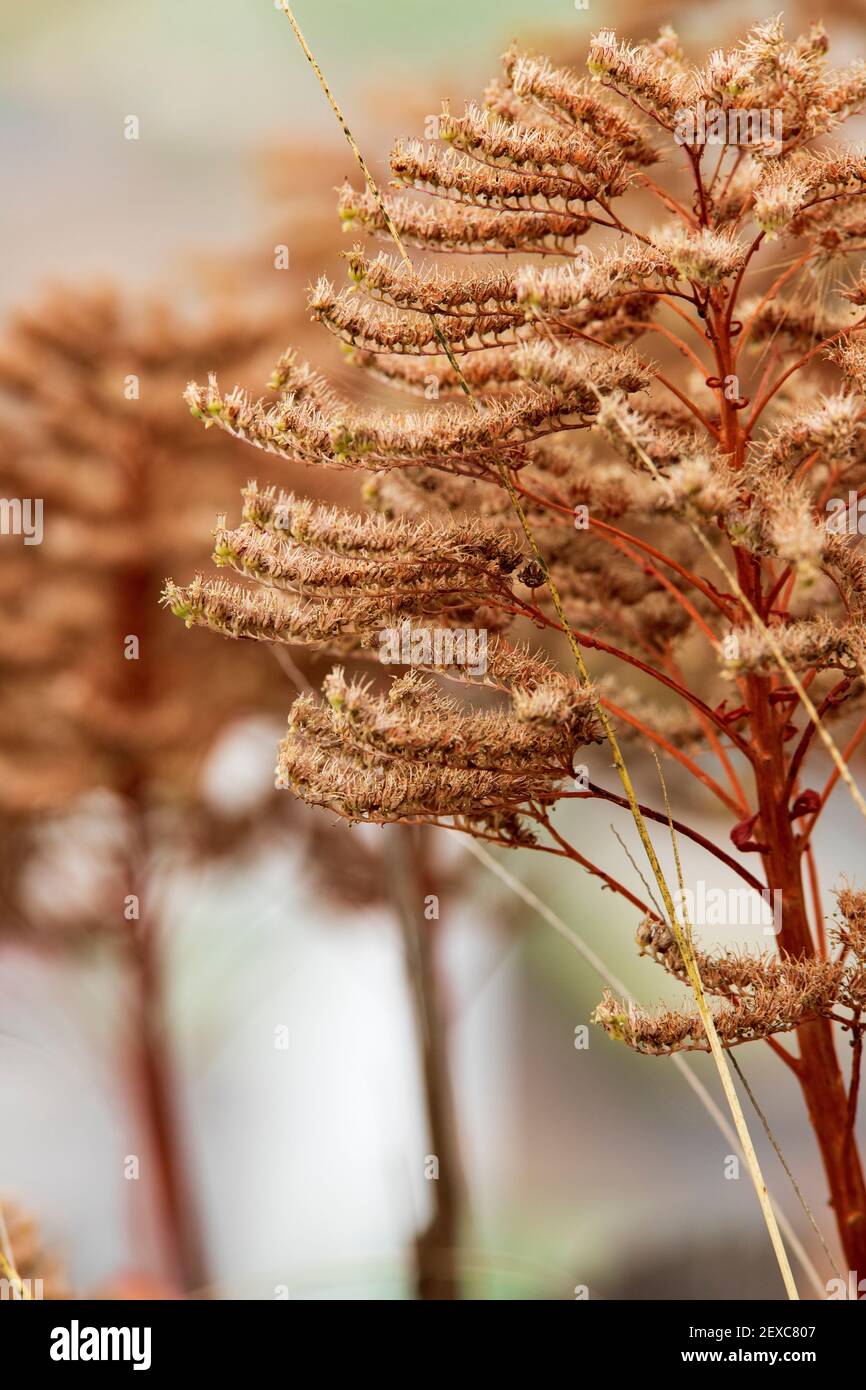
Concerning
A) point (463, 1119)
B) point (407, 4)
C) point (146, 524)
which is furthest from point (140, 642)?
point (407, 4)

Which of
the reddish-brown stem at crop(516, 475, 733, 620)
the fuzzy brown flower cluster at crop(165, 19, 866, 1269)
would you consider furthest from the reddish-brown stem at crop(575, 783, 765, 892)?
the reddish-brown stem at crop(516, 475, 733, 620)

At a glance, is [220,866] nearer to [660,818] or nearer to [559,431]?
[660,818]

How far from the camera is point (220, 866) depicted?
9.09 ft

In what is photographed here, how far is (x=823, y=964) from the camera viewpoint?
1187 mm

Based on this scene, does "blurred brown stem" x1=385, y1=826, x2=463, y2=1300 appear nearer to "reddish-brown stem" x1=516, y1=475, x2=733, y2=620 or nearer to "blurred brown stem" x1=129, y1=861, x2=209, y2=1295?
"blurred brown stem" x1=129, y1=861, x2=209, y2=1295

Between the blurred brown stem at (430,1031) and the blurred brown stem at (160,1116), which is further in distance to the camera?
the blurred brown stem at (160,1116)

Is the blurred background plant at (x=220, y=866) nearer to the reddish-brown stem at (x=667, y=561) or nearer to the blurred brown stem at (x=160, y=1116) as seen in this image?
the blurred brown stem at (x=160, y=1116)

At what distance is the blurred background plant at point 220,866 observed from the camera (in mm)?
2523

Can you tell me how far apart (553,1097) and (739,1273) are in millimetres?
540

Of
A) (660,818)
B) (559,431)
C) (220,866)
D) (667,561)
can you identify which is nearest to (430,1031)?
(220,866)

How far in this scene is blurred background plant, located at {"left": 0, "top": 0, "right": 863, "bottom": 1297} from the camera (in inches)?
99.3

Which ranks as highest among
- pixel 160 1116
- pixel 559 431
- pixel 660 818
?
pixel 559 431

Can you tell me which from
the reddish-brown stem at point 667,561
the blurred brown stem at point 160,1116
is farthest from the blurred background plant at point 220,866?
the reddish-brown stem at point 667,561

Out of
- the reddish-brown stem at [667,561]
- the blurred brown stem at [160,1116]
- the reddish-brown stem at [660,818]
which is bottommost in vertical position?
the blurred brown stem at [160,1116]
